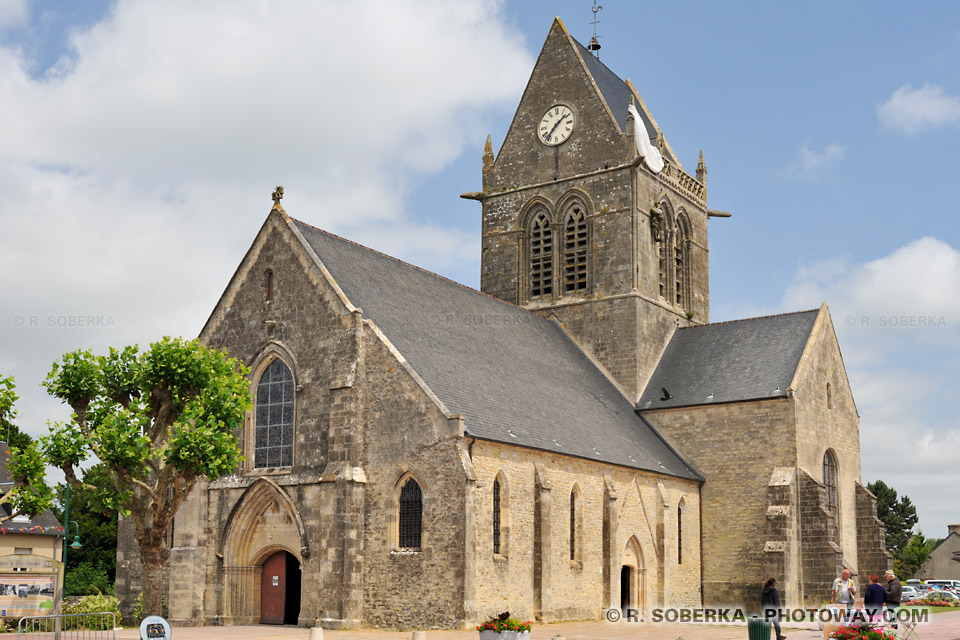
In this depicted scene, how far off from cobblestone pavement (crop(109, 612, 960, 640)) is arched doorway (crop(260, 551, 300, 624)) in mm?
769

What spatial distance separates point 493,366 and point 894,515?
56811mm

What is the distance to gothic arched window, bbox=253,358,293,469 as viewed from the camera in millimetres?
29656

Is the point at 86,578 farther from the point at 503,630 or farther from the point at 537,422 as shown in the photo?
the point at 503,630

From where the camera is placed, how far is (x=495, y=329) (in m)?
36.1

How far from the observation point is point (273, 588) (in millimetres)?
29516

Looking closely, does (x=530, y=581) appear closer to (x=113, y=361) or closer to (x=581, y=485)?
(x=581, y=485)

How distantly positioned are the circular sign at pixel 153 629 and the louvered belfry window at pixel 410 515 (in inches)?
337

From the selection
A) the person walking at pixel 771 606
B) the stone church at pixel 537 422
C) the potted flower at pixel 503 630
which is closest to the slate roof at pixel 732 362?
the stone church at pixel 537 422

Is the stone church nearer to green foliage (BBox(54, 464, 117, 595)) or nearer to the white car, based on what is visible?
the white car

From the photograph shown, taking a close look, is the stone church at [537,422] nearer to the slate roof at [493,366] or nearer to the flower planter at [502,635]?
the slate roof at [493,366]

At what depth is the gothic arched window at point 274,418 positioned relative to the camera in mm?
29656

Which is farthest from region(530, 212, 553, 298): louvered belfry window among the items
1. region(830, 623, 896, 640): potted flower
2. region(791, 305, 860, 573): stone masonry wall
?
region(830, 623, 896, 640): potted flower

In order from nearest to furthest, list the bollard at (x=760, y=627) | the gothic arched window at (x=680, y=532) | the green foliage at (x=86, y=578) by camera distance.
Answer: the bollard at (x=760, y=627), the gothic arched window at (x=680, y=532), the green foliage at (x=86, y=578)

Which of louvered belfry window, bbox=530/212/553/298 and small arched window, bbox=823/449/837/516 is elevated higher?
louvered belfry window, bbox=530/212/553/298
